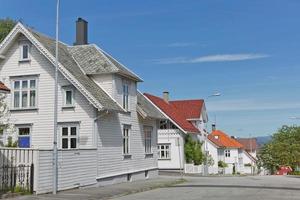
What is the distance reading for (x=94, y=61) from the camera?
3178 cm

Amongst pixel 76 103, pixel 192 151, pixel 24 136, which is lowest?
pixel 192 151

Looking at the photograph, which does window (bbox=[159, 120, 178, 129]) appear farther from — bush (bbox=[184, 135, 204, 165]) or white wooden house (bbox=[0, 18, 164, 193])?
white wooden house (bbox=[0, 18, 164, 193])

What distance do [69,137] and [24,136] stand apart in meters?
2.97

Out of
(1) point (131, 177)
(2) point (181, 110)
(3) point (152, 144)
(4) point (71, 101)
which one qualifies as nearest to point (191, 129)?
(2) point (181, 110)

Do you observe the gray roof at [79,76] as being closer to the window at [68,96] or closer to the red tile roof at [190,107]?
the window at [68,96]

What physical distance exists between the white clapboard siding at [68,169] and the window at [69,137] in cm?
184

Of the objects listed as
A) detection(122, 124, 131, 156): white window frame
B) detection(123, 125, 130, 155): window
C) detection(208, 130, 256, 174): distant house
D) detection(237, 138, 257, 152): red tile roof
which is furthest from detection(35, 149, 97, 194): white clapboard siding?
detection(237, 138, 257, 152): red tile roof

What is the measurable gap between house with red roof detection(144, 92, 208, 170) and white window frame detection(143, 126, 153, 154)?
422 inches

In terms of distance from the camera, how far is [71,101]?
94.0 feet

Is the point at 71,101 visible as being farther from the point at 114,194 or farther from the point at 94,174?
the point at 114,194

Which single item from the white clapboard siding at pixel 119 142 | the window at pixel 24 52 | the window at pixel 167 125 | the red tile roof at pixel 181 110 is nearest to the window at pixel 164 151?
the window at pixel 167 125

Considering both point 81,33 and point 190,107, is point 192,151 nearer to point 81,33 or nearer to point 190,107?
point 190,107

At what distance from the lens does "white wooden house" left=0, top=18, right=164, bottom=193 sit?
2772cm

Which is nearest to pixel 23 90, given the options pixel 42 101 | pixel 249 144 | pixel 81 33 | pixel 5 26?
pixel 42 101
